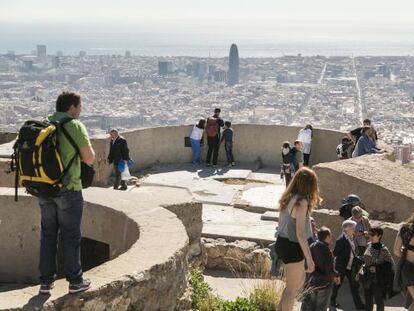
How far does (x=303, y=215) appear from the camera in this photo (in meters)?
6.46

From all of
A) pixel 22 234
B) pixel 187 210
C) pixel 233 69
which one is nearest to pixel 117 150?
pixel 187 210

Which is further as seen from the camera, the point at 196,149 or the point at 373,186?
the point at 196,149

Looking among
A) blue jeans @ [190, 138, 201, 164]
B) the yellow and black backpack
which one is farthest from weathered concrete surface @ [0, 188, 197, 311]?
blue jeans @ [190, 138, 201, 164]

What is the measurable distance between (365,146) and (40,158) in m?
9.33

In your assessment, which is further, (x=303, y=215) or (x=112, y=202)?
(x=112, y=202)

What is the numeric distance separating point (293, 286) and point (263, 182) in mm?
8764

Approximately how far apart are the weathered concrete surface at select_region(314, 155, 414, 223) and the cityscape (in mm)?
42779

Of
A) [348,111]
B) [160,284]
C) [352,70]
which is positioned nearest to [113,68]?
[352,70]

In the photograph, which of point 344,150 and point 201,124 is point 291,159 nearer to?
point 344,150

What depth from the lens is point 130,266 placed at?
5.58 metres

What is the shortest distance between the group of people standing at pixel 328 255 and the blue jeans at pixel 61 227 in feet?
6.87

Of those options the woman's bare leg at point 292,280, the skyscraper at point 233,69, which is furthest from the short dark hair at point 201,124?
the skyscraper at point 233,69

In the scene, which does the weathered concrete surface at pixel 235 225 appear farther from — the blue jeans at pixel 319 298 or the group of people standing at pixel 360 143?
the blue jeans at pixel 319 298

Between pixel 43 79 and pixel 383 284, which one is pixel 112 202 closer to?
pixel 383 284
